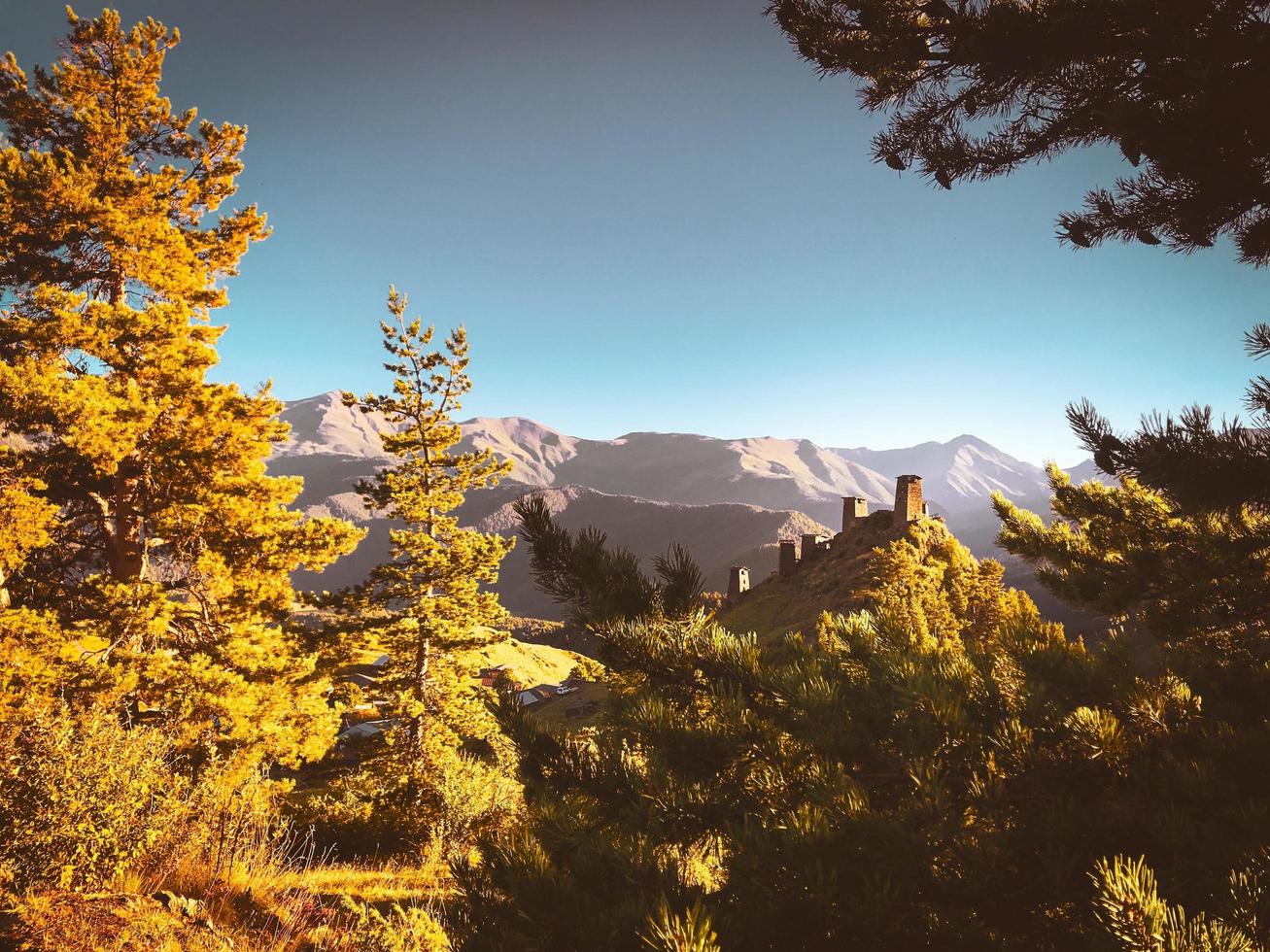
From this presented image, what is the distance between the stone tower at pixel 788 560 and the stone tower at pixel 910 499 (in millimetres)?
13855

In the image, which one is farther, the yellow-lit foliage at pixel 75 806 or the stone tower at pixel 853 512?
the stone tower at pixel 853 512

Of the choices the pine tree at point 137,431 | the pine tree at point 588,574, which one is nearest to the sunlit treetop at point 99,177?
the pine tree at point 137,431

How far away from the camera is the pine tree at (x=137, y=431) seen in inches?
347

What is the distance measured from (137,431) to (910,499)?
44.5m

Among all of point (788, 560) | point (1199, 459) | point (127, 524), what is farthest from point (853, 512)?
point (1199, 459)

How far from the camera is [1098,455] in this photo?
2213 mm

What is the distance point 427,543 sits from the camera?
511 inches

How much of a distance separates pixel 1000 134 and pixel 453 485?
13.4 m

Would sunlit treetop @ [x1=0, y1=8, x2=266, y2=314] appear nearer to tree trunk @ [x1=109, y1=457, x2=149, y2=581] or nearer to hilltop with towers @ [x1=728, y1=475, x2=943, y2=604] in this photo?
tree trunk @ [x1=109, y1=457, x2=149, y2=581]

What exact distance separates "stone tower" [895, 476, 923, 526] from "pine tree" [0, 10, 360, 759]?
4115 centimetres

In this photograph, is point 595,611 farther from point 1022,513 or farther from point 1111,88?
point 1022,513

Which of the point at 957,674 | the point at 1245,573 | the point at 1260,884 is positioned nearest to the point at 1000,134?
the point at 957,674

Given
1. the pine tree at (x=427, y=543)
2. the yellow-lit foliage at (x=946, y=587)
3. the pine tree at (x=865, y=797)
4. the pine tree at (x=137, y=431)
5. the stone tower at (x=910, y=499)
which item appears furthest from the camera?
the stone tower at (x=910, y=499)

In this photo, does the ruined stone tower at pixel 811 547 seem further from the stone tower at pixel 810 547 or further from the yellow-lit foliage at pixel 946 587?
the yellow-lit foliage at pixel 946 587
